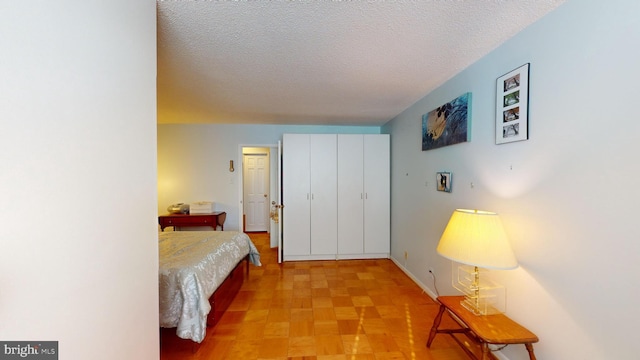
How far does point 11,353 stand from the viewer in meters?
0.63

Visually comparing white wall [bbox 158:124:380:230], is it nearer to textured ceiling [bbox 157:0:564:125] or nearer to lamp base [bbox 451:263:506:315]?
textured ceiling [bbox 157:0:564:125]

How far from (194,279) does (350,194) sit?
2649 mm

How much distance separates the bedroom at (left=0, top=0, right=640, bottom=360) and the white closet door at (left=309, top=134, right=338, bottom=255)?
2.33 m

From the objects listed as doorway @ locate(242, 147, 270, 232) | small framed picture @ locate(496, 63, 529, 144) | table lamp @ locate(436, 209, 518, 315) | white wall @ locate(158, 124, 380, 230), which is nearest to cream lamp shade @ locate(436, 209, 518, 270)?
table lamp @ locate(436, 209, 518, 315)

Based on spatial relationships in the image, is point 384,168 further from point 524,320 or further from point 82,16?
point 82,16

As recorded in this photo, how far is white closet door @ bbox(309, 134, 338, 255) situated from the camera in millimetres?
3930

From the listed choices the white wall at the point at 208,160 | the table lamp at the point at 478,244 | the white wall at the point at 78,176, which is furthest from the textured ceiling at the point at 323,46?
the white wall at the point at 208,160

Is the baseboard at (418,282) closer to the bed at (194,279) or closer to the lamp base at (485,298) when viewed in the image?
the lamp base at (485,298)

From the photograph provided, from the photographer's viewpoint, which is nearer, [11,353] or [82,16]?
[11,353]

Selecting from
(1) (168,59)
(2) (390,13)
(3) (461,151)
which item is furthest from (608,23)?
(1) (168,59)

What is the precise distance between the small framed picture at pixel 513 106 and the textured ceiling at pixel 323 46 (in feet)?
1.02

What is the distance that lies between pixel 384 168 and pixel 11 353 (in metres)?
3.95

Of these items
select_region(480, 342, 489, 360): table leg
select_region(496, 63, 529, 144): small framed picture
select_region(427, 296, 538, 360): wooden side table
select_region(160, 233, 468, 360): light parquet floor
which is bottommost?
select_region(160, 233, 468, 360): light parquet floor

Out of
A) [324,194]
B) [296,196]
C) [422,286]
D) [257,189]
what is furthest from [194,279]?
[257,189]
